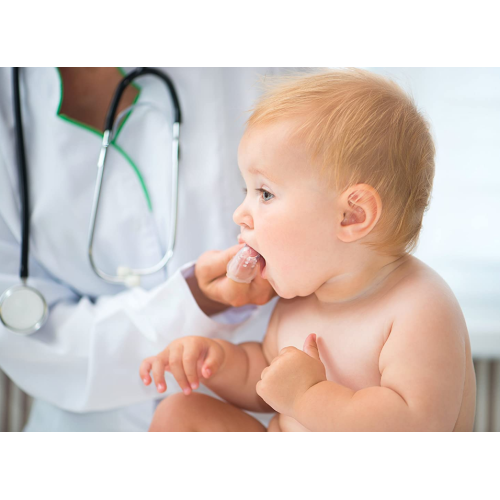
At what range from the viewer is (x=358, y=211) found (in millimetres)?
535

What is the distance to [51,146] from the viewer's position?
0.78 m

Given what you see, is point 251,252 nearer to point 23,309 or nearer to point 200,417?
point 200,417

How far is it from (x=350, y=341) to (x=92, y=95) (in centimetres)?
55

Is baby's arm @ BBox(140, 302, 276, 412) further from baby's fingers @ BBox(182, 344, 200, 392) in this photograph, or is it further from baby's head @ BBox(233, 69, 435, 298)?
baby's head @ BBox(233, 69, 435, 298)

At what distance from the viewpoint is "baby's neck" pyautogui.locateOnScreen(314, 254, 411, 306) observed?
1.89ft

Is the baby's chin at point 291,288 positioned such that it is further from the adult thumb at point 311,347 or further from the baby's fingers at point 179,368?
the baby's fingers at point 179,368

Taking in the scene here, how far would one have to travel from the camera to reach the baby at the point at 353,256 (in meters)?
0.51

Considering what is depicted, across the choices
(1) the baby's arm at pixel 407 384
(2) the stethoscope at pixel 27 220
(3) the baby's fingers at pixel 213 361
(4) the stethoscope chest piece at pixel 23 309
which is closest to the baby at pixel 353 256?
(1) the baby's arm at pixel 407 384

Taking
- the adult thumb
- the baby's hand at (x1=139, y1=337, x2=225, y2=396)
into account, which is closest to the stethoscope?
the baby's hand at (x1=139, y1=337, x2=225, y2=396)

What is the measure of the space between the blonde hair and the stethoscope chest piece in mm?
462
